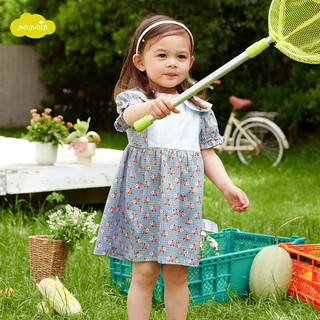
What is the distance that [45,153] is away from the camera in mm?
4047

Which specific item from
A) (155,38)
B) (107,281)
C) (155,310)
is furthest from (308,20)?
(107,281)

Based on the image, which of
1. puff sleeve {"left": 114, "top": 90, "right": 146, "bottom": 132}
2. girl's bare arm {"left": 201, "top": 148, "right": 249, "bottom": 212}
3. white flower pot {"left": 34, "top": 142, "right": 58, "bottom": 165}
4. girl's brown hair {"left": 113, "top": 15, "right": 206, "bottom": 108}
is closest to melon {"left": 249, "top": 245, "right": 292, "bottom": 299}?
girl's bare arm {"left": 201, "top": 148, "right": 249, "bottom": 212}

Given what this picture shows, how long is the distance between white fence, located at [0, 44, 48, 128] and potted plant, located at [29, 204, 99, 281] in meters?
11.2

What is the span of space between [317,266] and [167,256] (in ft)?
2.84

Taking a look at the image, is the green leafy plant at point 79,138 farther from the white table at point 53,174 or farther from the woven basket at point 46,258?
the woven basket at point 46,258

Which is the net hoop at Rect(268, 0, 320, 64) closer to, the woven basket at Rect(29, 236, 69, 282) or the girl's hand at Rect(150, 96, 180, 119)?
the girl's hand at Rect(150, 96, 180, 119)

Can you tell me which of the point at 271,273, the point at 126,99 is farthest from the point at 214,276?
the point at 126,99

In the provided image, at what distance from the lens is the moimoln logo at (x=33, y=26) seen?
37.5 ft

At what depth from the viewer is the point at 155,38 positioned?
1.99 meters

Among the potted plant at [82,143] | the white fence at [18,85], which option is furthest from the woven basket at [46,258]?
the white fence at [18,85]

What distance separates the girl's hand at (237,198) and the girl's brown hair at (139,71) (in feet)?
1.05

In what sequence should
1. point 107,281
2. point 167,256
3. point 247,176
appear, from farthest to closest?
point 247,176 < point 107,281 < point 167,256

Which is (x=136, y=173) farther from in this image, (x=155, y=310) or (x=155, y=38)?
(x=155, y=310)

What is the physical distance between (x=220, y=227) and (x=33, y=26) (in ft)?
27.8
